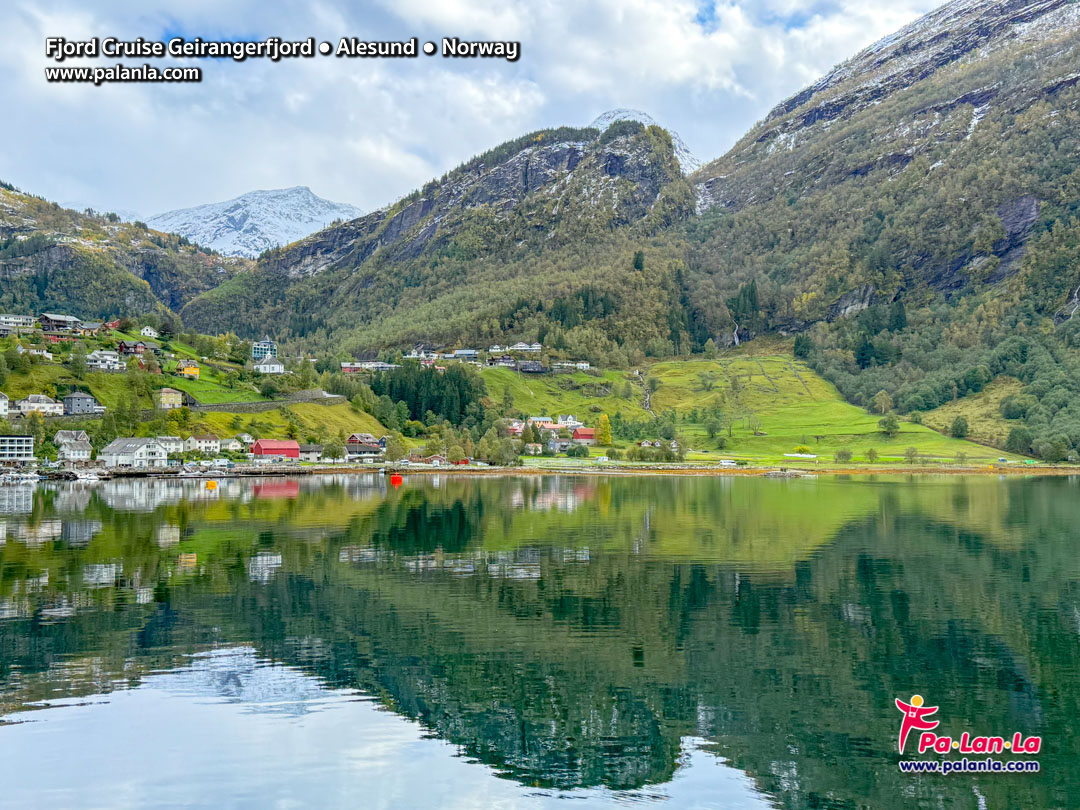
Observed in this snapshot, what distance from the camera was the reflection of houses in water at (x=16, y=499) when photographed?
69.6 meters

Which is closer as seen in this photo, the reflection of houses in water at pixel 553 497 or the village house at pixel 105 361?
the reflection of houses in water at pixel 553 497

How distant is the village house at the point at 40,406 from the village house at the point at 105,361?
15.0 meters

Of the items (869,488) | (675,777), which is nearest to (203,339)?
(869,488)

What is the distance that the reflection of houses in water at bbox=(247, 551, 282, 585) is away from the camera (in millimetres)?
40188

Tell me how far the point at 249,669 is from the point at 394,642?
486 cm

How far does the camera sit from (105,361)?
146 metres

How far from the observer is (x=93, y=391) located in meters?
133

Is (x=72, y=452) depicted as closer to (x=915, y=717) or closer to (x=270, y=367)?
(x=270, y=367)

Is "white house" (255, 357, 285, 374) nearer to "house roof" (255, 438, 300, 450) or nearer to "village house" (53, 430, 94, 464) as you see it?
"house roof" (255, 438, 300, 450)

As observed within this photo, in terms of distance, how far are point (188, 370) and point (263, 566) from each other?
11892 centimetres

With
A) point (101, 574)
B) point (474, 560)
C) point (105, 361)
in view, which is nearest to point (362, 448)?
point (105, 361)

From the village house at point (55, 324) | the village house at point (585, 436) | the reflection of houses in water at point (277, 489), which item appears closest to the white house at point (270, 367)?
the village house at point (55, 324)

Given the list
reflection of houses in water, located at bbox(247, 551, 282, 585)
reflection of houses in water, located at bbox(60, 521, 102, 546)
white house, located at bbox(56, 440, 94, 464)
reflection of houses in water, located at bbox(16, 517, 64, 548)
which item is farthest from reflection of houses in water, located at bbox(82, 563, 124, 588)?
white house, located at bbox(56, 440, 94, 464)

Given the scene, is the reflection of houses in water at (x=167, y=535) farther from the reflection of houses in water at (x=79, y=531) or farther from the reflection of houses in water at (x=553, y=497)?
the reflection of houses in water at (x=553, y=497)
